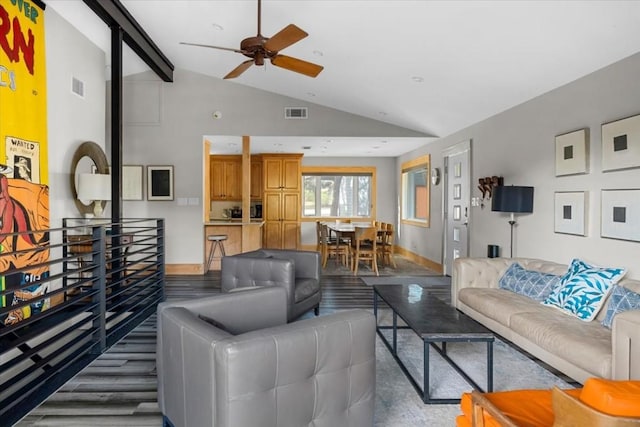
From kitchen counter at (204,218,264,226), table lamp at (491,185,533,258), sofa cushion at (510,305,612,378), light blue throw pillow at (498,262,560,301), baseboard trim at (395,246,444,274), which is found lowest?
baseboard trim at (395,246,444,274)

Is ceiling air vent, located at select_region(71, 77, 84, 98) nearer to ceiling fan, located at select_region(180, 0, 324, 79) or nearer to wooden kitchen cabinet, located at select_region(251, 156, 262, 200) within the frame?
ceiling fan, located at select_region(180, 0, 324, 79)

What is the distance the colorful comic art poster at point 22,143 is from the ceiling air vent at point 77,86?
1.76 feet

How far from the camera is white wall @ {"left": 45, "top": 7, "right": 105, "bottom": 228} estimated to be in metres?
4.34

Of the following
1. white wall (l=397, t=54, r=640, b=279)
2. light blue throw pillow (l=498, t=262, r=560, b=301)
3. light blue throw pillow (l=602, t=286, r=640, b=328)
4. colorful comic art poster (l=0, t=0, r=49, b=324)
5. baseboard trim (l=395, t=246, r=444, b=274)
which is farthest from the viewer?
baseboard trim (l=395, t=246, r=444, b=274)

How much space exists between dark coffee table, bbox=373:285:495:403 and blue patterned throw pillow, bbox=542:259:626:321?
0.86 m

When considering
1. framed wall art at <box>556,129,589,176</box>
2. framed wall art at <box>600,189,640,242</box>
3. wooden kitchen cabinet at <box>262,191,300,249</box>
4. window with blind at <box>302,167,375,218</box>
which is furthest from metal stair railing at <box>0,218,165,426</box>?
window with blind at <box>302,167,375,218</box>

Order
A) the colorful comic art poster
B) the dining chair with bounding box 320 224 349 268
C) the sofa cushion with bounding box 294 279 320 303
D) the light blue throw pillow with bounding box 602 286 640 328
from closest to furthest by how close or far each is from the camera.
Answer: the light blue throw pillow with bounding box 602 286 640 328 < the colorful comic art poster < the sofa cushion with bounding box 294 279 320 303 < the dining chair with bounding box 320 224 349 268

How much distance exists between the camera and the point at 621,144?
302 centimetres

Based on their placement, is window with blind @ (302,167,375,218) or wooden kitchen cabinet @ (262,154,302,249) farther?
window with blind @ (302,167,375,218)

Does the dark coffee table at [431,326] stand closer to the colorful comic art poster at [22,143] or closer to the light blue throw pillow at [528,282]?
the light blue throw pillow at [528,282]

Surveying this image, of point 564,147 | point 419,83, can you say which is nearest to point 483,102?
point 419,83

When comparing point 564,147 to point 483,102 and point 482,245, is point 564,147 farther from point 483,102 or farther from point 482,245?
point 482,245

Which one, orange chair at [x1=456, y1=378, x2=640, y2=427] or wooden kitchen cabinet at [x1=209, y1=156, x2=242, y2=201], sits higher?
wooden kitchen cabinet at [x1=209, y1=156, x2=242, y2=201]

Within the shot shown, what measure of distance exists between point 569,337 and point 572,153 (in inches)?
73.0
